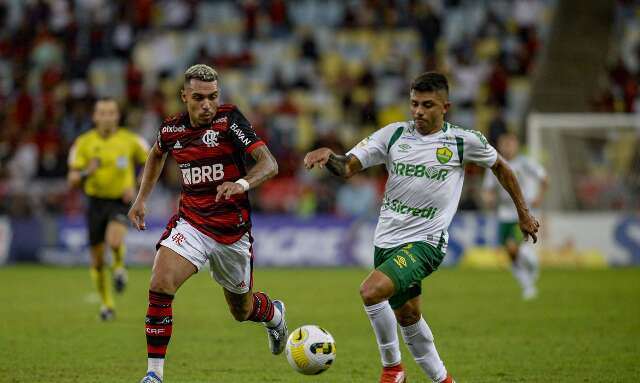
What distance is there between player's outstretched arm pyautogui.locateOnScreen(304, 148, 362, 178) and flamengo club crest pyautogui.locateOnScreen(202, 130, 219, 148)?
3.76ft

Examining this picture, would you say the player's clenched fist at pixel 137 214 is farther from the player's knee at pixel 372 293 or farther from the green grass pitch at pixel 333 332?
the player's knee at pixel 372 293

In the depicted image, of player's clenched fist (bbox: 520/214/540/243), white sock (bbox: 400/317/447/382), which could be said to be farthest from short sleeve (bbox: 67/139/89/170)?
player's clenched fist (bbox: 520/214/540/243)

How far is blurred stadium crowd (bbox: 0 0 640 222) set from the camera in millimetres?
25812

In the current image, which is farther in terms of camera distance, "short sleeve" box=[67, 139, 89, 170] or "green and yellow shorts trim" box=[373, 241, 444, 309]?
"short sleeve" box=[67, 139, 89, 170]

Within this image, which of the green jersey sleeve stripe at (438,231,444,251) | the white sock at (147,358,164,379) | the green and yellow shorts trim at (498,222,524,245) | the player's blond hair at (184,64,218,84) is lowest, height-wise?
the green and yellow shorts trim at (498,222,524,245)

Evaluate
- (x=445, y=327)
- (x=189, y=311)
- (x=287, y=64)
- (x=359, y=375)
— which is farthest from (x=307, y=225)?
(x=359, y=375)

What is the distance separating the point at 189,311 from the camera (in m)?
14.8

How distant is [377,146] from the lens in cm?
777

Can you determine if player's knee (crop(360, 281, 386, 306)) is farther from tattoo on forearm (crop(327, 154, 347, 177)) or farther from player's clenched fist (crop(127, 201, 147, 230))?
player's clenched fist (crop(127, 201, 147, 230))

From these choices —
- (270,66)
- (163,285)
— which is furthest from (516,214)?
(270,66)

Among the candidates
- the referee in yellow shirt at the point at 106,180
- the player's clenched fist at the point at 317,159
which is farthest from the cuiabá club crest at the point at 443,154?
the referee in yellow shirt at the point at 106,180

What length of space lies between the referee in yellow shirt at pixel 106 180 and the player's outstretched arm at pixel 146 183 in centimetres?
477

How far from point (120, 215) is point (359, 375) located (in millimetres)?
5603

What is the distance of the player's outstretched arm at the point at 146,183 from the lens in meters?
Result: 8.55
